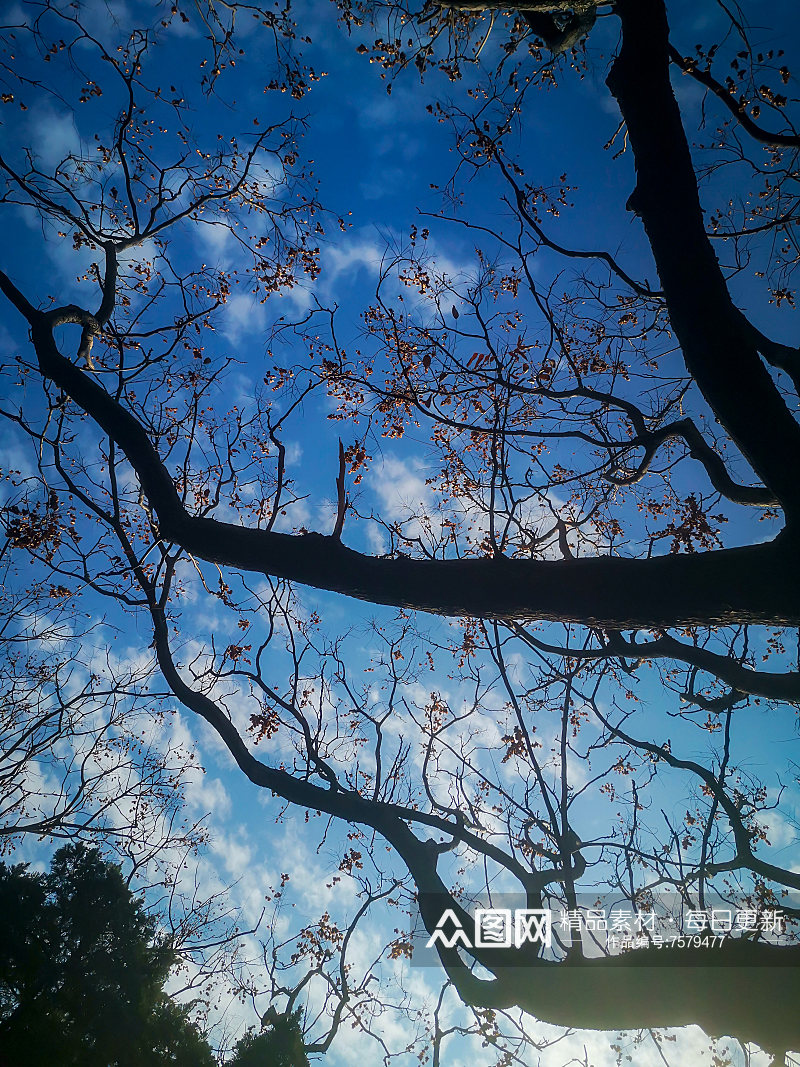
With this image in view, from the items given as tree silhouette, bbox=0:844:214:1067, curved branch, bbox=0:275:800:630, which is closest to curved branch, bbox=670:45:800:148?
curved branch, bbox=0:275:800:630

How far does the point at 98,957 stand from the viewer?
39.8ft

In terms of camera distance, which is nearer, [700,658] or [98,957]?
[700,658]

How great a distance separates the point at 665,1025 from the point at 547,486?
4.71 meters

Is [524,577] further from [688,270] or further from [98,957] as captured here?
[98,957]

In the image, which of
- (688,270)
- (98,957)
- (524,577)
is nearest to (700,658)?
(524,577)

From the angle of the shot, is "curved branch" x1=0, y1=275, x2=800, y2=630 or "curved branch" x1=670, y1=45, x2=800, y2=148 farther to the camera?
"curved branch" x1=670, y1=45, x2=800, y2=148

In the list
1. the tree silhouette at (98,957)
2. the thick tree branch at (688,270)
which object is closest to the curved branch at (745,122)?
the thick tree branch at (688,270)

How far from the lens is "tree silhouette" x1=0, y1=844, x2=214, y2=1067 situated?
955 cm

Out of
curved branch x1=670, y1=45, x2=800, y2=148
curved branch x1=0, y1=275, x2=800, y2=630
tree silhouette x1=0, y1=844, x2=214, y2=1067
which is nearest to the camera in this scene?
curved branch x1=0, y1=275, x2=800, y2=630

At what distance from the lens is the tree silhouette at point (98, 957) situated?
955 cm

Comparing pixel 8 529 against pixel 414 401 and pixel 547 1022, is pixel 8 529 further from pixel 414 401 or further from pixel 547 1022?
pixel 547 1022

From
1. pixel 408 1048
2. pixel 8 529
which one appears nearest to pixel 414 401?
pixel 8 529

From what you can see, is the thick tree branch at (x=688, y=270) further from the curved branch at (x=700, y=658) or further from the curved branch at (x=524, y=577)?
the curved branch at (x=700, y=658)

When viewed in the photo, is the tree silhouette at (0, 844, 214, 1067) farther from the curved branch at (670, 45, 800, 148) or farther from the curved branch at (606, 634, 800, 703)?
the curved branch at (670, 45, 800, 148)
